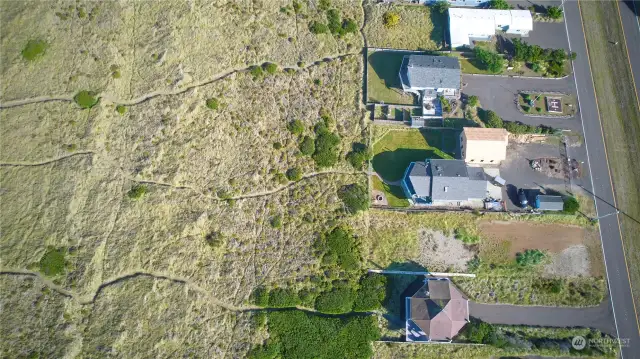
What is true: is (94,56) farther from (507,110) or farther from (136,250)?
(507,110)

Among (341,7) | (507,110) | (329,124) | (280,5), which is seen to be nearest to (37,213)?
(329,124)

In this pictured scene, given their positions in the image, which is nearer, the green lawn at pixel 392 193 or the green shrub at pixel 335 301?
the green shrub at pixel 335 301

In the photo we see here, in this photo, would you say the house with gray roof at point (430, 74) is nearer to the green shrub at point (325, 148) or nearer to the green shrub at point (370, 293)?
the green shrub at point (325, 148)

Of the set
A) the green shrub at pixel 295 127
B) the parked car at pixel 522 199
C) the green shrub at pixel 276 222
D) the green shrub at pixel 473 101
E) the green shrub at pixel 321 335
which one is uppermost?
the green shrub at pixel 473 101

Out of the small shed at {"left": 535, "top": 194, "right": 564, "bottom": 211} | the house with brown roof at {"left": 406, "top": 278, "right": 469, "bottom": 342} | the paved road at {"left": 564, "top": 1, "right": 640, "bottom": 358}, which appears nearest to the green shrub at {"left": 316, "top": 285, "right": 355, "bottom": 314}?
the house with brown roof at {"left": 406, "top": 278, "right": 469, "bottom": 342}

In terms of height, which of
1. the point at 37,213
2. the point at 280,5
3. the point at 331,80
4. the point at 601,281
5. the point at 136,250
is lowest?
the point at 601,281

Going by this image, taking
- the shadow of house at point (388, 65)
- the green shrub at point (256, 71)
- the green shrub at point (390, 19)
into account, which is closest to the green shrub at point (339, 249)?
the shadow of house at point (388, 65)

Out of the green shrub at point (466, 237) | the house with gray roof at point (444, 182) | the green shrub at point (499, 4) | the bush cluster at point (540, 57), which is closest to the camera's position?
the house with gray roof at point (444, 182)
